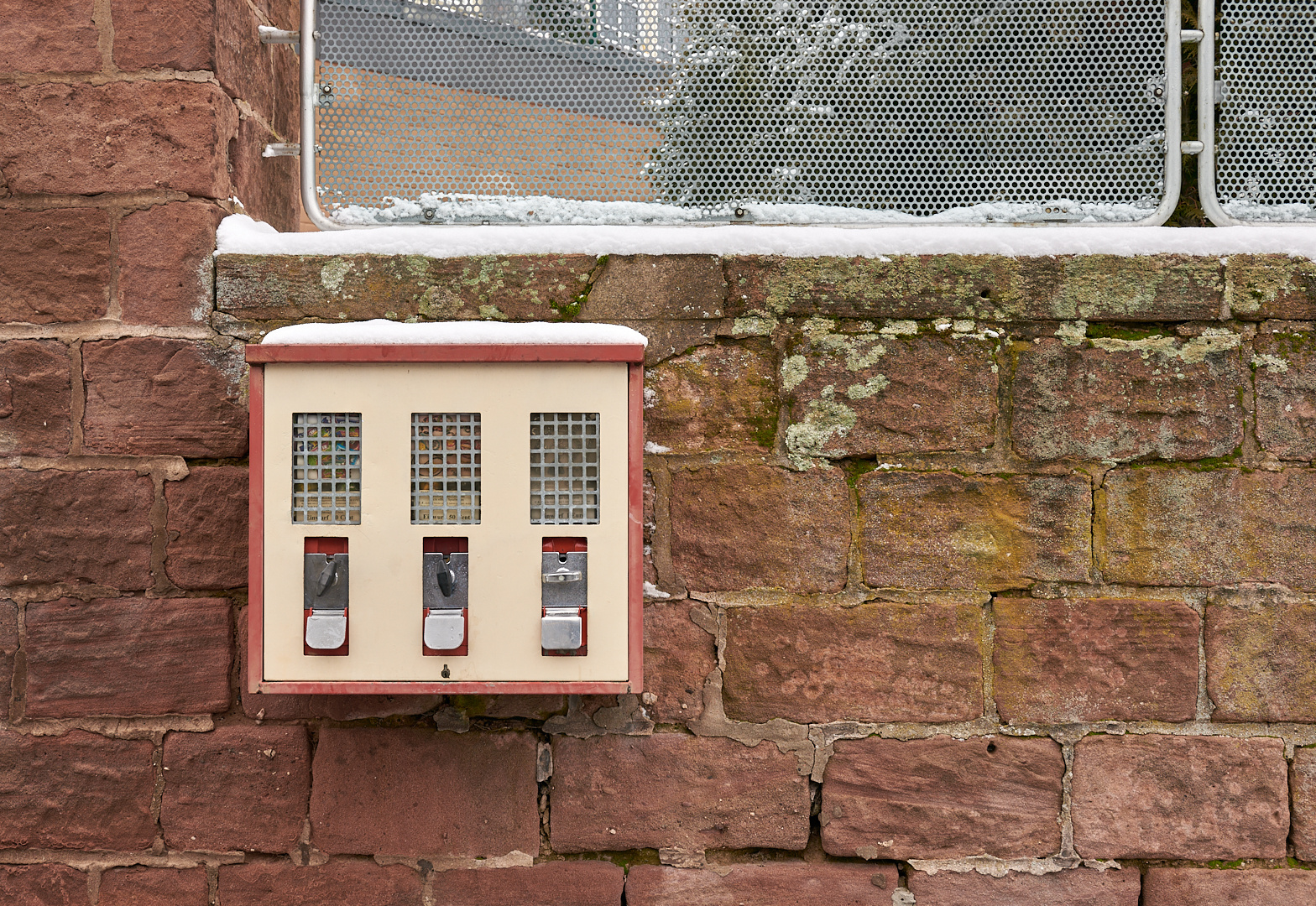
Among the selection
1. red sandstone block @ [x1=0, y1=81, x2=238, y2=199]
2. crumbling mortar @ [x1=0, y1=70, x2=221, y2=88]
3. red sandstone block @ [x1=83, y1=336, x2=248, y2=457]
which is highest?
crumbling mortar @ [x1=0, y1=70, x2=221, y2=88]

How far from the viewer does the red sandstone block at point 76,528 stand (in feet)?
6.23

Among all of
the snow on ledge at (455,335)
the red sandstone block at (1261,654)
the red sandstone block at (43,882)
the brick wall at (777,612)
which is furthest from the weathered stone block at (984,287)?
the red sandstone block at (43,882)

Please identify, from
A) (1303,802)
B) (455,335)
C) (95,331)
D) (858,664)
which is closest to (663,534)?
(858,664)

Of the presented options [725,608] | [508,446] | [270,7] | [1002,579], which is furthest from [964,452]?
[270,7]

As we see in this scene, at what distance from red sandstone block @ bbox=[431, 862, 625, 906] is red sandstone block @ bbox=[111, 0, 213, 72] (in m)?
1.89

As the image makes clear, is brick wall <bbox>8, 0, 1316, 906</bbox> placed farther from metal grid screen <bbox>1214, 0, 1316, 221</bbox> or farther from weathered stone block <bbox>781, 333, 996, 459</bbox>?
metal grid screen <bbox>1214, 0, 1316, 221</bbox>

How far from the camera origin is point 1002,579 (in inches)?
75.5

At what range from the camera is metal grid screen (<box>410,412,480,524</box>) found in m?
1.58

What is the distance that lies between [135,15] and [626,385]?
138 centimetres

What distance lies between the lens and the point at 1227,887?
1919 millimetres

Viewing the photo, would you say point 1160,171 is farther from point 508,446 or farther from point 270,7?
point 270,7

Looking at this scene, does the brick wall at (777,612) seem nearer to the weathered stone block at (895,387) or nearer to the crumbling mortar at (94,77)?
the weathered stone block at (895,387)

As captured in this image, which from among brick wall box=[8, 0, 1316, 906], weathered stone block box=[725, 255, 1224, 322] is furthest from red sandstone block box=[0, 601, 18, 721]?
weathered stone block box=[725, 255, 1224, 322]

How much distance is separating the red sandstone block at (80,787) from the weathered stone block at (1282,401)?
2.58 metres
